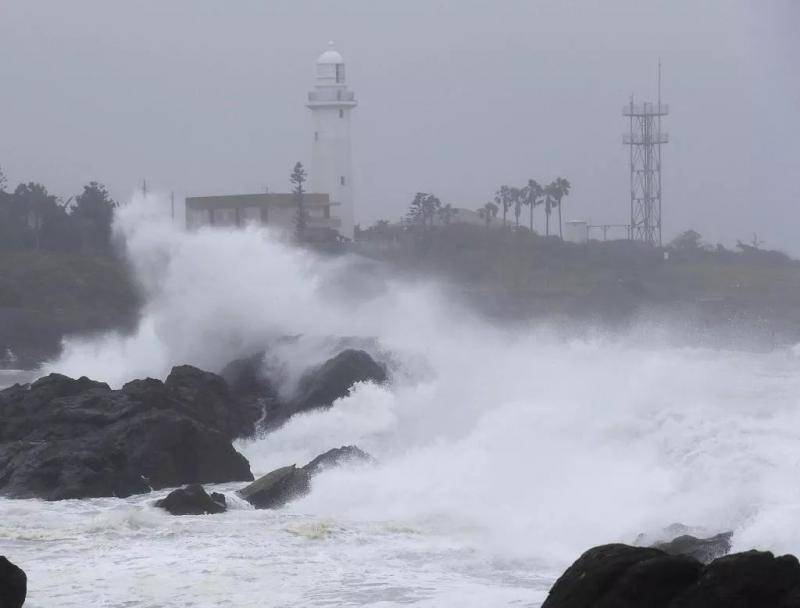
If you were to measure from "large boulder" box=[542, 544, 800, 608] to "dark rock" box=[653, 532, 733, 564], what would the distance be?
11.1 feet

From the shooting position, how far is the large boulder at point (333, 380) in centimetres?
2638

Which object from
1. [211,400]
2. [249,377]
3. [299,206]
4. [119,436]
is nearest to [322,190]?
[299,206]

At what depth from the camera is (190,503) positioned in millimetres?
19422

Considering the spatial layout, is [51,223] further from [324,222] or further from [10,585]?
[10,585]

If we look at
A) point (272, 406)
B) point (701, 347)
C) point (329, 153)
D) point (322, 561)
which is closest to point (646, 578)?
point (322, 561)

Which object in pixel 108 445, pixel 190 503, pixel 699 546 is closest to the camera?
pixel 699 546

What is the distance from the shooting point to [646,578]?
1179 centimetres

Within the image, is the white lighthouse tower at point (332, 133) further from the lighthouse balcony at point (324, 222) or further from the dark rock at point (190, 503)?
the dark rock at point (190, 503)

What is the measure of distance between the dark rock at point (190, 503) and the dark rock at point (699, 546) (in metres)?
5.66

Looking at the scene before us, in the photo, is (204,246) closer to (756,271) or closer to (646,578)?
(646,578)

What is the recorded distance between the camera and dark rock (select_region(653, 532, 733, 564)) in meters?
15.4

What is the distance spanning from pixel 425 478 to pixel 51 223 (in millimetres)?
44106

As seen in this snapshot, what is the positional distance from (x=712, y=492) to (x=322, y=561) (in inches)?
171

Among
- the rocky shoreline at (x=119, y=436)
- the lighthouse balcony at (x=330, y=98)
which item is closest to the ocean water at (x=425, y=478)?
the rocky shoreline at (x=119, y=436)
